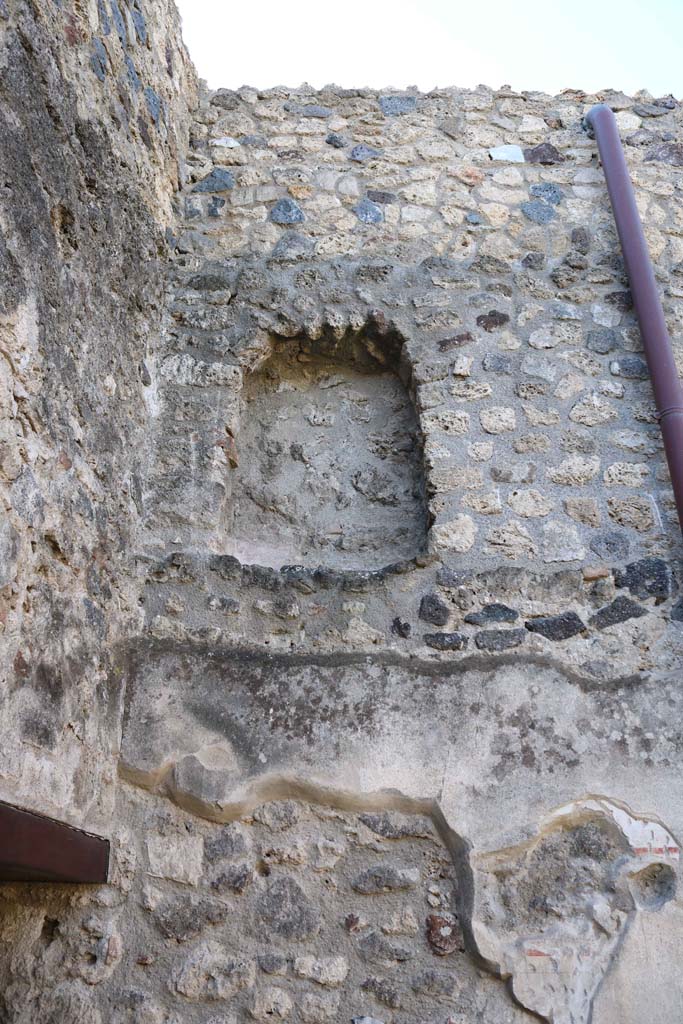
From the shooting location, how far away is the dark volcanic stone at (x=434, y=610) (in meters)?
2.82

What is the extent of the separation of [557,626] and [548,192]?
A: 2030 millimetres

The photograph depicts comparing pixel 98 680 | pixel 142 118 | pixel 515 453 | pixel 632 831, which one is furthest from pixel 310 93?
pixel 632 831

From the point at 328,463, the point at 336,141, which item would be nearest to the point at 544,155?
the point at 336,141

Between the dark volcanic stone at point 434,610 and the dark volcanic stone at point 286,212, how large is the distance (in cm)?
177

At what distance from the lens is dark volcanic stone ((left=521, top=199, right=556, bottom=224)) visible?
3730mm

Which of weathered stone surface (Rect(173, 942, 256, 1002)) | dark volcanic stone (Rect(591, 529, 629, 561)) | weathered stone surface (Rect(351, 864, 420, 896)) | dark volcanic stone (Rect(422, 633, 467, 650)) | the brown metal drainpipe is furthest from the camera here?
the brown metal drainpipe

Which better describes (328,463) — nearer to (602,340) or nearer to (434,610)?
(434,610)

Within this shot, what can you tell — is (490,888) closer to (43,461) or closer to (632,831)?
(632,831)

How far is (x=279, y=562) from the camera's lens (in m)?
3.14

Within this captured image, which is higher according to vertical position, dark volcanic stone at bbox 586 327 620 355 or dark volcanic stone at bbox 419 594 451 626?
dark volcanic stone at bbox 586 327 620 355

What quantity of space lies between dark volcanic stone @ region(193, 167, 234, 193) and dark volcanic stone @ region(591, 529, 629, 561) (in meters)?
2.16

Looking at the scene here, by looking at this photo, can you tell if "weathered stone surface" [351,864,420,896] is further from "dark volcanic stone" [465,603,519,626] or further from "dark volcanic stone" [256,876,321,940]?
"dark volcanic stone" [465,603,519,626]

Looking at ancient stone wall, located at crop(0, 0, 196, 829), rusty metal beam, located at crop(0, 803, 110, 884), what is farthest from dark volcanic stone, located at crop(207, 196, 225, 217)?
rusty metal beam, located at crop(0, 803, 110, 884)

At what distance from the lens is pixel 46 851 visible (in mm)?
2090
